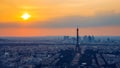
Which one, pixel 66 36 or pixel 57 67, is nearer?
pixel 57 67

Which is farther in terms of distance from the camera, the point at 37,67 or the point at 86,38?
the point at 86,38

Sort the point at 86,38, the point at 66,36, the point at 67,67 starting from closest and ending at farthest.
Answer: the point at 67,67 → the point at 86,38 → the point at 66,36

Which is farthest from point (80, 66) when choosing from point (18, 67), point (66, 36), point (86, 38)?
point (66, 36)

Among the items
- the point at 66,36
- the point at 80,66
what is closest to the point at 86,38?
the point at 66,36

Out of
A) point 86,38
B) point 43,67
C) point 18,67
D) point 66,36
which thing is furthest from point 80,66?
point 66,36

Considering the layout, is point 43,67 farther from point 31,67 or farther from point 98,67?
point 98,67

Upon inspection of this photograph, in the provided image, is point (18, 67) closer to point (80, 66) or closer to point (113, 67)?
point (80, 66)

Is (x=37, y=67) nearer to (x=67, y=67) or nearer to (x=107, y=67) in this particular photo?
(x=67, y=67)

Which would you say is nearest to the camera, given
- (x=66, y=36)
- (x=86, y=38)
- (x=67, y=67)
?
(x=67, y=67)
